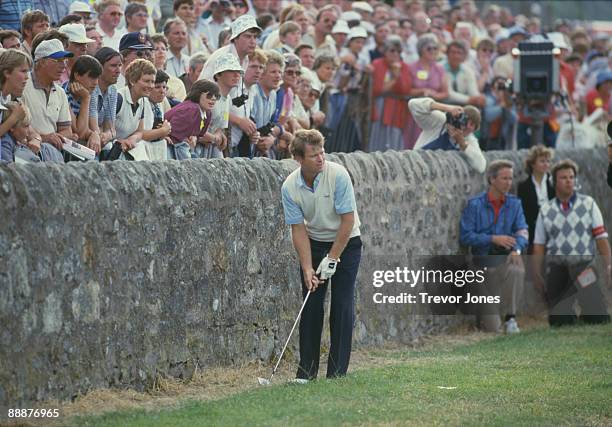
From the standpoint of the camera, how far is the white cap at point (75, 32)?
11500 millimetres

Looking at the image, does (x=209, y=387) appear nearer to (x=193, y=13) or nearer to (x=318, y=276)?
(x=318, y=276)

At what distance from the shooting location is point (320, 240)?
34.9 ft

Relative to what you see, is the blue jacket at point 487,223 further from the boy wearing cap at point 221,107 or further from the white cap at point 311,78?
the boy wearing cap at point 221,107

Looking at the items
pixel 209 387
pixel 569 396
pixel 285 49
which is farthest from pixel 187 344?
pixel 285 49

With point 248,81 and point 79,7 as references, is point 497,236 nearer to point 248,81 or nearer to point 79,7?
point 248,81

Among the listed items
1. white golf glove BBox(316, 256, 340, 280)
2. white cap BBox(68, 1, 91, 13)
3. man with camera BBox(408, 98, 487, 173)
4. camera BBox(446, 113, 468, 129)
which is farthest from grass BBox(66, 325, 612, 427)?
white cap BBox(68, 1, 91, 13)

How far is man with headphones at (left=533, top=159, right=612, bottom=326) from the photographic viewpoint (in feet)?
50.7

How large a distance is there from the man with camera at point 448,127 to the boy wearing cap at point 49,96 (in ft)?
18.8

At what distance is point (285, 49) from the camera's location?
1538 cm

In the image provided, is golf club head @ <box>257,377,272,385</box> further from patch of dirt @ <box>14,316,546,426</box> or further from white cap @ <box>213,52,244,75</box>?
white cap @ <box>213,52,244,75</box>

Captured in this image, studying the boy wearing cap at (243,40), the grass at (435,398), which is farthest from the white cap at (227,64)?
the grass at (435,398)

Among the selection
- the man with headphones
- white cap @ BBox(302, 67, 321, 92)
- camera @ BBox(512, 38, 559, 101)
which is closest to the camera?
white cap @ BBox(302, 67, 321, 92)

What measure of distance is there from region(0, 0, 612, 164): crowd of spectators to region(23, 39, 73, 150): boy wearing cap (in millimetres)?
11

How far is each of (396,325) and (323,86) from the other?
3327 millimetres
